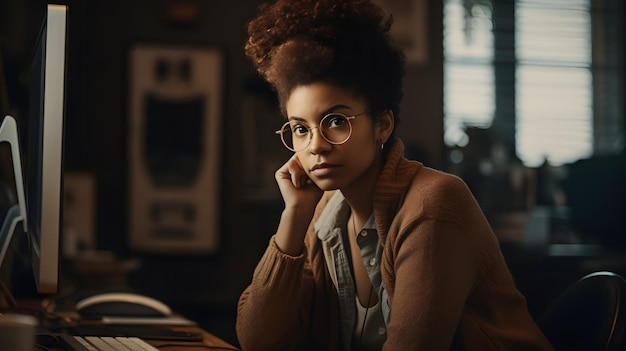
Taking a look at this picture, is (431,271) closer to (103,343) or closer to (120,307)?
(103,343)

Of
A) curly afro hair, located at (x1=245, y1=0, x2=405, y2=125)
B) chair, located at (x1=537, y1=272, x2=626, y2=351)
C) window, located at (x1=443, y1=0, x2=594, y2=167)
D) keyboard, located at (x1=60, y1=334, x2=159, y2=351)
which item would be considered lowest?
keyboard, located at (x1=60, y1=334, x2=159, y2=351)

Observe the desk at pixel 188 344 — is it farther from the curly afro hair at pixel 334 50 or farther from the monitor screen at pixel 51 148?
the curly afro hair at pixel 334 50

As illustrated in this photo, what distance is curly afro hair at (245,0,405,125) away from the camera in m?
0.82

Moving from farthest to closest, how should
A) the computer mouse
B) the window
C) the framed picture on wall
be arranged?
1. the window
2. the framed picture on wall
3. the computer mouse

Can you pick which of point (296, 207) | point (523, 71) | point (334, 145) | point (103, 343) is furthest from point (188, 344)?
point (523, 71)

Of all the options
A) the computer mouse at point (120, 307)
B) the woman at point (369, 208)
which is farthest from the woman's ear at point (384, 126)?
the computer mouse at point (120, 307)

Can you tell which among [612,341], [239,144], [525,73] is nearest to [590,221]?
[525,73]

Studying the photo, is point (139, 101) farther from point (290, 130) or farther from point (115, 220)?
point (290, 130)

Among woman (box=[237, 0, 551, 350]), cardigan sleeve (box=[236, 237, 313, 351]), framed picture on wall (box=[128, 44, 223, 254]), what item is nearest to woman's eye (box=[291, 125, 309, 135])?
woman (box=[237, 0, 551, 350])

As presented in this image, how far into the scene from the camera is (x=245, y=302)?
0.97 metres

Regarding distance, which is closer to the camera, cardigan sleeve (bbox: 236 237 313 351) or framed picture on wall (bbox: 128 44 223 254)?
cardigan sleeve (bbox: 236 237 313 351)

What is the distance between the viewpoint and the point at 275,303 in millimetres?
932

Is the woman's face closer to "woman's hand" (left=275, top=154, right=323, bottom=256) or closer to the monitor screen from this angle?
"woman's hand" (left=275, top=154, right=323, bottom=256)

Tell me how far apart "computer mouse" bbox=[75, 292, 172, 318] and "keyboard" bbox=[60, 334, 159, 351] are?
34cm
